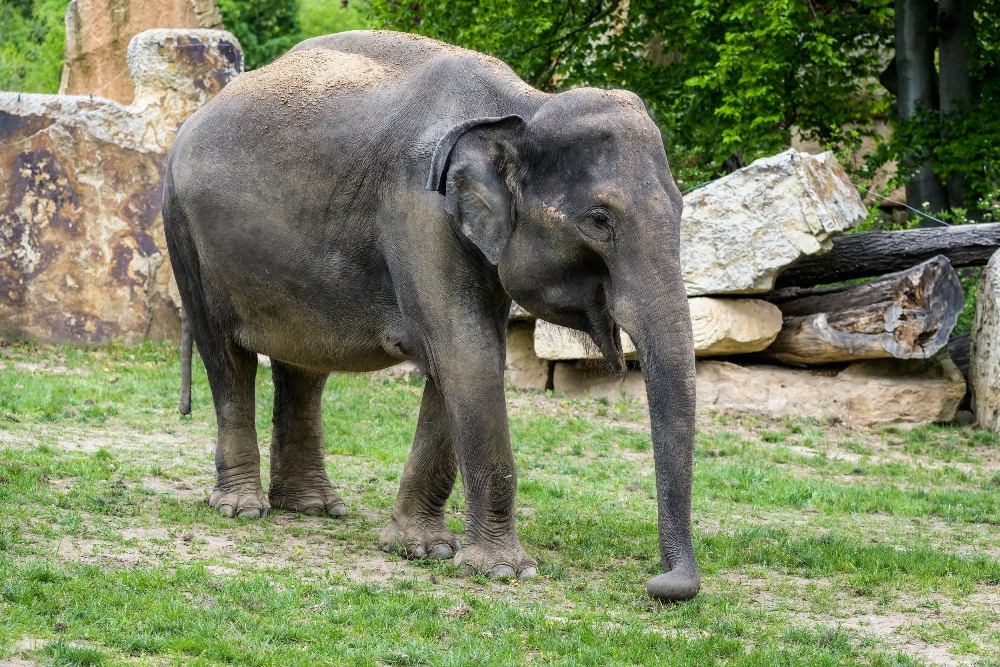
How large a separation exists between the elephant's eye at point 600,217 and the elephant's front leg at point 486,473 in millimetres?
923

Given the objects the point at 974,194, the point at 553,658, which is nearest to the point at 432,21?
the point at 974,194

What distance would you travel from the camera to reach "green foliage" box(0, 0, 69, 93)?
32325 mm

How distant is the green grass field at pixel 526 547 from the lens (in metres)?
4.94

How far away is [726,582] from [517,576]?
1.01 metres

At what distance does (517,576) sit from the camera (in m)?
6.17

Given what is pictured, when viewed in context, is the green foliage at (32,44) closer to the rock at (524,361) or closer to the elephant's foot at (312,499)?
the rock at (524,361)

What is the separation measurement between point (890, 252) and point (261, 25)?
950 inches

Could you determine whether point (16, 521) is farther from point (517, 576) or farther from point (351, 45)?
point (351, 45)

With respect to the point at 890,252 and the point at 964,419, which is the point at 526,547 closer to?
the point at 964,419

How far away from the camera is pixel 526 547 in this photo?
693cm

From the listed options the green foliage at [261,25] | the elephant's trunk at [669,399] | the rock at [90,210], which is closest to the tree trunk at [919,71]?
the rock at [90,210]

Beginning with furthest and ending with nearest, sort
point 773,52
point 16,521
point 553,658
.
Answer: point 773,52 < point 16,521 < point 553,658

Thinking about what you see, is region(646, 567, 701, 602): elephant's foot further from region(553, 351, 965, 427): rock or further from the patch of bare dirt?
region(553, 351, 965, 427): rock

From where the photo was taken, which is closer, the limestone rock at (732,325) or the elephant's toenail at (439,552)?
the elephant's toenail at (439,552)
